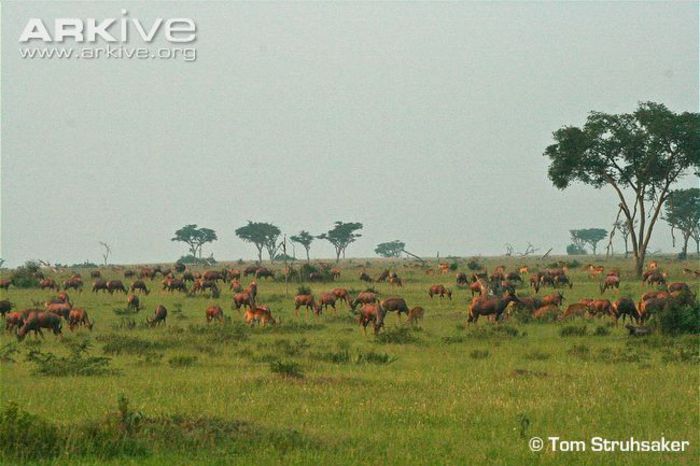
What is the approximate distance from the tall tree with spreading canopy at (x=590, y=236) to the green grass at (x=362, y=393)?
115 meters

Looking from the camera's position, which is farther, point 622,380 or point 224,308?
point 224,308

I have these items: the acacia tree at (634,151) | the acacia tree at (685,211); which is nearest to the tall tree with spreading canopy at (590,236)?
the acacia tree at (685,211)

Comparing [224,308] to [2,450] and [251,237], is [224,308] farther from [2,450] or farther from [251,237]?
[251,237]

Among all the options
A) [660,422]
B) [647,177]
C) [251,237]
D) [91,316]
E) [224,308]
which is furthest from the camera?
[251,237]

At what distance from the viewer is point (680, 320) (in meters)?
21.9

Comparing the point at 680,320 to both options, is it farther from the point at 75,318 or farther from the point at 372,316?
the point at 75,318

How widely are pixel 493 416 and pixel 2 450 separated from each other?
6.29 metres

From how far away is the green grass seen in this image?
983 cm

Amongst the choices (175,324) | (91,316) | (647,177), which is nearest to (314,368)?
(175,324)

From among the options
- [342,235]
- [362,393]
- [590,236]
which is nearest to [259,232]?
[342,235]

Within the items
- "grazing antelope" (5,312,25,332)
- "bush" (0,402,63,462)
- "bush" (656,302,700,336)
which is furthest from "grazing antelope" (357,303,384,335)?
"bush" (0,402,63,462)

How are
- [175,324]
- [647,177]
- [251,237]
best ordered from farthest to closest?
[251,237] → [647,177] → [175,324]

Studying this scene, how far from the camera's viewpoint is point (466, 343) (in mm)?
21531

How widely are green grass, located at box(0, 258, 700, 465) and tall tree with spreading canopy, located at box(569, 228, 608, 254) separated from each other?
115 metres
